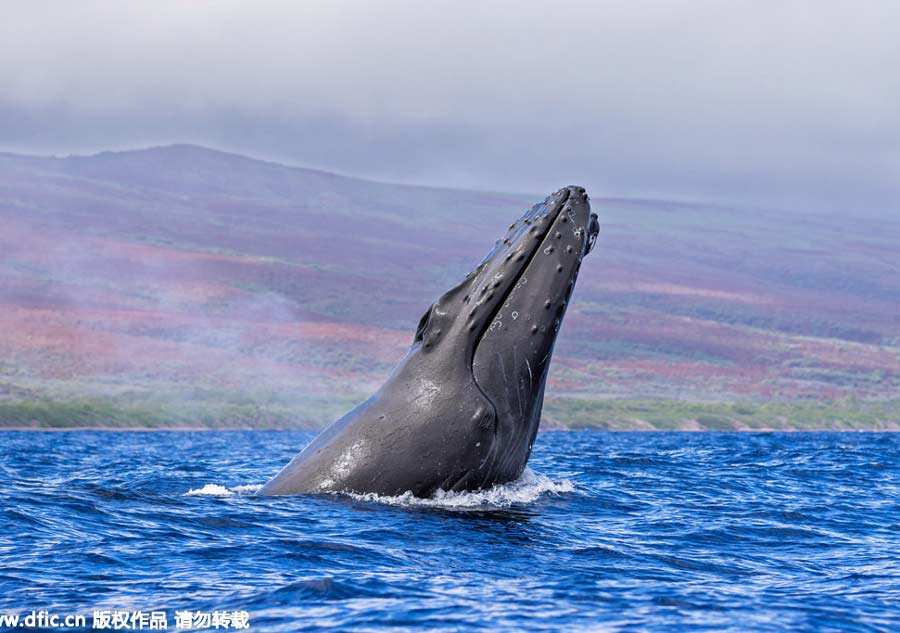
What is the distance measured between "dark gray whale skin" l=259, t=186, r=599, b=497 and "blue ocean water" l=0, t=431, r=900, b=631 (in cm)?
25

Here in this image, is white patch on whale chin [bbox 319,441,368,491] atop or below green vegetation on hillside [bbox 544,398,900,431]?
atop

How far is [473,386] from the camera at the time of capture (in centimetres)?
1004

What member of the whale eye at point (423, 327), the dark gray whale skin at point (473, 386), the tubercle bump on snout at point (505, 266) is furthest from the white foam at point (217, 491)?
the tubercle bump on snout at point (505, 266)

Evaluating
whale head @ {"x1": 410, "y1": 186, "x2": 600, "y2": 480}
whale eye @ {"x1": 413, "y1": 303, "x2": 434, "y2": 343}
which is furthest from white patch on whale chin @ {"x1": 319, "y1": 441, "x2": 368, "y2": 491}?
whale eye @ {"x1": 413, "y1": 303, "x2": 434, "y2": 343}

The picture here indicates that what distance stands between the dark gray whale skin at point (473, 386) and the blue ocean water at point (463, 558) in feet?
0.83

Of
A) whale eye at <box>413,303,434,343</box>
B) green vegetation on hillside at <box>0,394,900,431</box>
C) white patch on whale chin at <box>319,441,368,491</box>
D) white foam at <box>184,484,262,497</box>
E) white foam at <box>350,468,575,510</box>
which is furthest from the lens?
green vegetation on hillside at <box>0,394,900,431</box>

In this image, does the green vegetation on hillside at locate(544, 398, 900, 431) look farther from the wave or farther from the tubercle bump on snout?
the tubercle bump on snout

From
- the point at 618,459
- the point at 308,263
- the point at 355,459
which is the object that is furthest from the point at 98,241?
the point at 355,459

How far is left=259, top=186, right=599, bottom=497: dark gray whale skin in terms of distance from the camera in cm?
1000

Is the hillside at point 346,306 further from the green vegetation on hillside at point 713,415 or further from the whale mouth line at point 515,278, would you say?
the whale mouth line at point 515,278

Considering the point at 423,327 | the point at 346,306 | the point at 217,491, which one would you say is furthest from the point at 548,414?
the point at 423,327

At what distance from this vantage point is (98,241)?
11062cm

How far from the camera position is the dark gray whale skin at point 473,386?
1000cm

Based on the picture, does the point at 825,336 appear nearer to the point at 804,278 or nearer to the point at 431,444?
the point at 804,278
